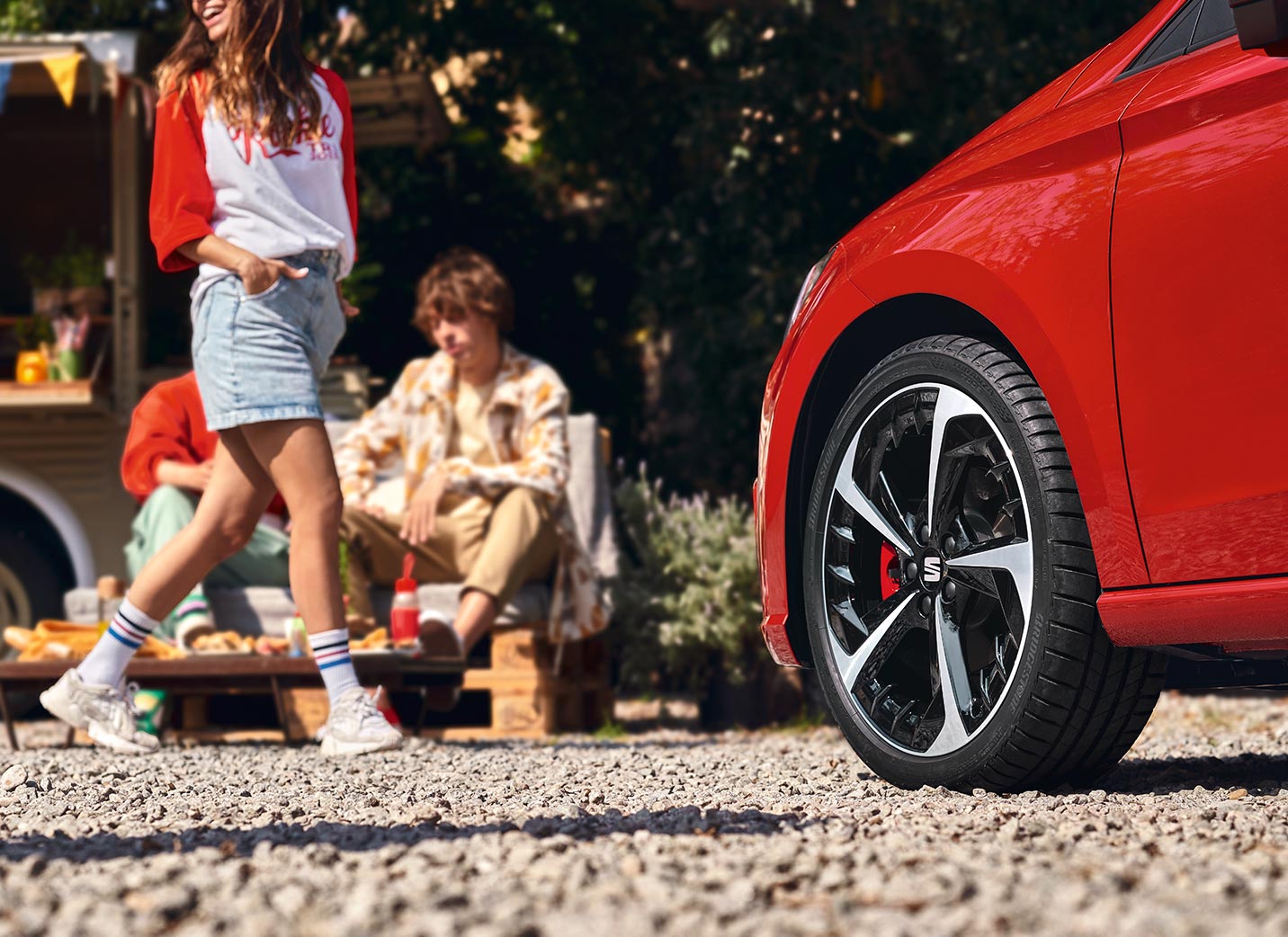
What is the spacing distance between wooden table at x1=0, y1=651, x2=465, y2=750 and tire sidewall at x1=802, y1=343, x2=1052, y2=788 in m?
1.81

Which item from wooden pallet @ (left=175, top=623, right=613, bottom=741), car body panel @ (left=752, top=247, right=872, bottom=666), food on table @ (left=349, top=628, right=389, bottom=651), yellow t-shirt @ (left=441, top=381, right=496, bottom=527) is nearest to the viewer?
car body panel @ (left=752, top=247, right=872, bottom=666)

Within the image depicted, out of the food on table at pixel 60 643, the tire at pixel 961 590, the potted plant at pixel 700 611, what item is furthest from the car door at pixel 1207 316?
the potted plant at pixel 700 611

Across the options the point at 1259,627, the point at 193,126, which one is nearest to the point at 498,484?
the point at 193,126

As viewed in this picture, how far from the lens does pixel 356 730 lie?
3760 mm

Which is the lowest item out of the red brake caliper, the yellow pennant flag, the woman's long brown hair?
the red brake caliper

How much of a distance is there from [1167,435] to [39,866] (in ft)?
5.58

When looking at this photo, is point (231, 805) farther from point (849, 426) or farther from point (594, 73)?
point (594, 73)

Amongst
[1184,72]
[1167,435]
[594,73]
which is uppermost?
[594,73]

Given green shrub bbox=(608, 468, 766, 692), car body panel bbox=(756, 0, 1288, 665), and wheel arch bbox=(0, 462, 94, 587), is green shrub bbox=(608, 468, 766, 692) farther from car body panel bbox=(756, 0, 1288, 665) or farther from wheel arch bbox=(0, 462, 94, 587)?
car body panel bbox=(756, 0, 1288, 665)

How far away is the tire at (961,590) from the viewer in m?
2.59

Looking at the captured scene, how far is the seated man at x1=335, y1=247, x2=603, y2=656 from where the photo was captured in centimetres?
557

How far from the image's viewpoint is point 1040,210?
8.73 feet

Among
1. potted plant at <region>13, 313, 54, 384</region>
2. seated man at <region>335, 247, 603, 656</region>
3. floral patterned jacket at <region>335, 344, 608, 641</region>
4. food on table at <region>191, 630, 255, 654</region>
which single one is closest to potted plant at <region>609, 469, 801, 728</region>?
floral patterned jacket at <region>335, 344, 608, 641</region>

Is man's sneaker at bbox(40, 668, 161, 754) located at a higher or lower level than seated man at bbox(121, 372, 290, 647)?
lower
